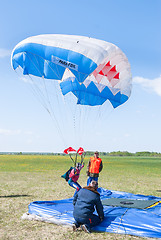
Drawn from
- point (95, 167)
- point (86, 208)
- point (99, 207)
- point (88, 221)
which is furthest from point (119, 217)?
point (95, 167)

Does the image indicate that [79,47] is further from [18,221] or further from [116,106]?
[18,221]

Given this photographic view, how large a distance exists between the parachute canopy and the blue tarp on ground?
14.7 feet

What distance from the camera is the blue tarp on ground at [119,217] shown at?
5.53 metres

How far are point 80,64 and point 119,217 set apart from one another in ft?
17.3

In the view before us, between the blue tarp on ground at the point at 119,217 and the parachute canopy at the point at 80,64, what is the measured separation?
4493 millimetres

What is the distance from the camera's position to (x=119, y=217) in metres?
6.08

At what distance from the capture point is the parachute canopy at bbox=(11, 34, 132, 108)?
885 centimetres

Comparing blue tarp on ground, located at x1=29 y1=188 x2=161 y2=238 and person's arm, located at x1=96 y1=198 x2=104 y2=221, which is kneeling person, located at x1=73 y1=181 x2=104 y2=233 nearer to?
person's arm, located at x1=96 y1=198 x2=104 y2=221

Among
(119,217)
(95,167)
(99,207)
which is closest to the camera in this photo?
(99,207)

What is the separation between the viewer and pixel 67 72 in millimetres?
10727

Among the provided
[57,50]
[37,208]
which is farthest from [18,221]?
[57,50]

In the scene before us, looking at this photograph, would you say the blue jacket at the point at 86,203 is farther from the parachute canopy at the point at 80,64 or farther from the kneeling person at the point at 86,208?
the parachute canopy at the point at 80,64

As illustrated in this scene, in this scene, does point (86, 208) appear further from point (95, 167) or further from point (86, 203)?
point (95, 167)

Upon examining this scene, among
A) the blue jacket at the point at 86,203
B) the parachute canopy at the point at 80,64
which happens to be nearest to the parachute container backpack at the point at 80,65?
the parachute canopy at the point at 80,64
